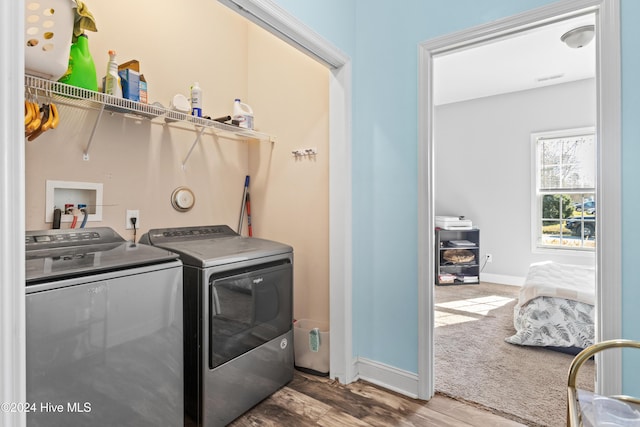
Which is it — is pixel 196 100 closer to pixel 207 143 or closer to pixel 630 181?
pixel 207 143

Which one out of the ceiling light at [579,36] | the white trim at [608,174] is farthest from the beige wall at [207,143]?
the ceiling light at [579,36]

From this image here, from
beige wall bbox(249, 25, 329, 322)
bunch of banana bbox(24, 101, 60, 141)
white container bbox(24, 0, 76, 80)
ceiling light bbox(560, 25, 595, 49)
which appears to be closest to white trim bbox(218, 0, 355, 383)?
beige wall bbox(249, 25, 329, 322)

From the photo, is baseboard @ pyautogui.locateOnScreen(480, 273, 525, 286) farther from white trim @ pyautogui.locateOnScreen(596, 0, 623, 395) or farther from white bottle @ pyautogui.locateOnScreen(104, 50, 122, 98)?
white bottle @ pyautogui.locateOnScreen(104, 50, 122, 98)

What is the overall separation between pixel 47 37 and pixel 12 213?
0.96m

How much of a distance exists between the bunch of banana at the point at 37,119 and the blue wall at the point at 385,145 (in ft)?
3.98

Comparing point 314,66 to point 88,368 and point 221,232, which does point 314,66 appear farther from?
point 88,368

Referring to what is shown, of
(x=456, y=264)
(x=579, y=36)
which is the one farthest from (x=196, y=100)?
(x=456, y=264)

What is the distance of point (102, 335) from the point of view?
47.3 inches

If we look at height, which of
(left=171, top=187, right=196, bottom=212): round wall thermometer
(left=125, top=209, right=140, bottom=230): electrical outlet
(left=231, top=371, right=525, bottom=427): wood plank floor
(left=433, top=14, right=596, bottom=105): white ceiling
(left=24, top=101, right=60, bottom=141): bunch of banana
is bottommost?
(left=231, top=371, right=525, bottom=427): wood plank floor

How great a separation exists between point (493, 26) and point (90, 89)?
2.00 m

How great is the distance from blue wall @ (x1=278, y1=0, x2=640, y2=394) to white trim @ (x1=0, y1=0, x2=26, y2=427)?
1268 millimetres

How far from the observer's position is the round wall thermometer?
2.21m

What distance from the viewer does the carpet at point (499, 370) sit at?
1933 millimetres

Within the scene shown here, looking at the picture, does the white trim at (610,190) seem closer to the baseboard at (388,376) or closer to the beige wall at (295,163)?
the baseboard at (388,376)
